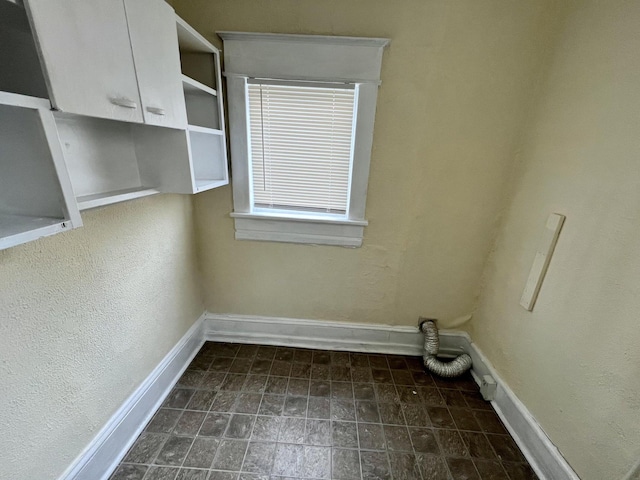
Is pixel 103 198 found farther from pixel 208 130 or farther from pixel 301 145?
pixel 301 145

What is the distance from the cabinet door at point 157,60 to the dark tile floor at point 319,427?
5.02ft

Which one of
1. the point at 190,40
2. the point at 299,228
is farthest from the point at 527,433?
the point at 190,40

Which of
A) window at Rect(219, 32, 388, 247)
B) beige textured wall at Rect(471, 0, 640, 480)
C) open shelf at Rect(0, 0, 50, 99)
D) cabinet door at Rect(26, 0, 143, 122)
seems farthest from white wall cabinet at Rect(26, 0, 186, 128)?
beige textured wall at Rect(471, 0, 640, 480)

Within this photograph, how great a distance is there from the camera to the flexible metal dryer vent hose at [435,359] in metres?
1.78

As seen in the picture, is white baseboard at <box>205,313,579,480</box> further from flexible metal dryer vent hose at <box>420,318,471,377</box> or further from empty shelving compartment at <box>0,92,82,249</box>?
empty shelving compartment at <box>0,92,82,249</box>

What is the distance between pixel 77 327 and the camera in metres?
A: 1.02

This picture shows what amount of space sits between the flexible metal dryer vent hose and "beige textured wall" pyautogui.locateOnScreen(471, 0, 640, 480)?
33 cm

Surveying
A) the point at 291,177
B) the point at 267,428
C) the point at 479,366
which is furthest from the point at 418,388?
the point at 291,177

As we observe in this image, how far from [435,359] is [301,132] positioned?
1812mm

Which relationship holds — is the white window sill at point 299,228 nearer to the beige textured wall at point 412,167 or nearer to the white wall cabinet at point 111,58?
the beige textured wall at point 412,167

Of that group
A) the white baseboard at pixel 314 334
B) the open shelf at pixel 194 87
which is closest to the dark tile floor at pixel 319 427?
the white baseboard at pixel 314 334

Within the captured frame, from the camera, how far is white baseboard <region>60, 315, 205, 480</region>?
109cm

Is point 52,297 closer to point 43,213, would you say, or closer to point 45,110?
point 43,213

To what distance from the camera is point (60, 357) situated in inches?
37.9
